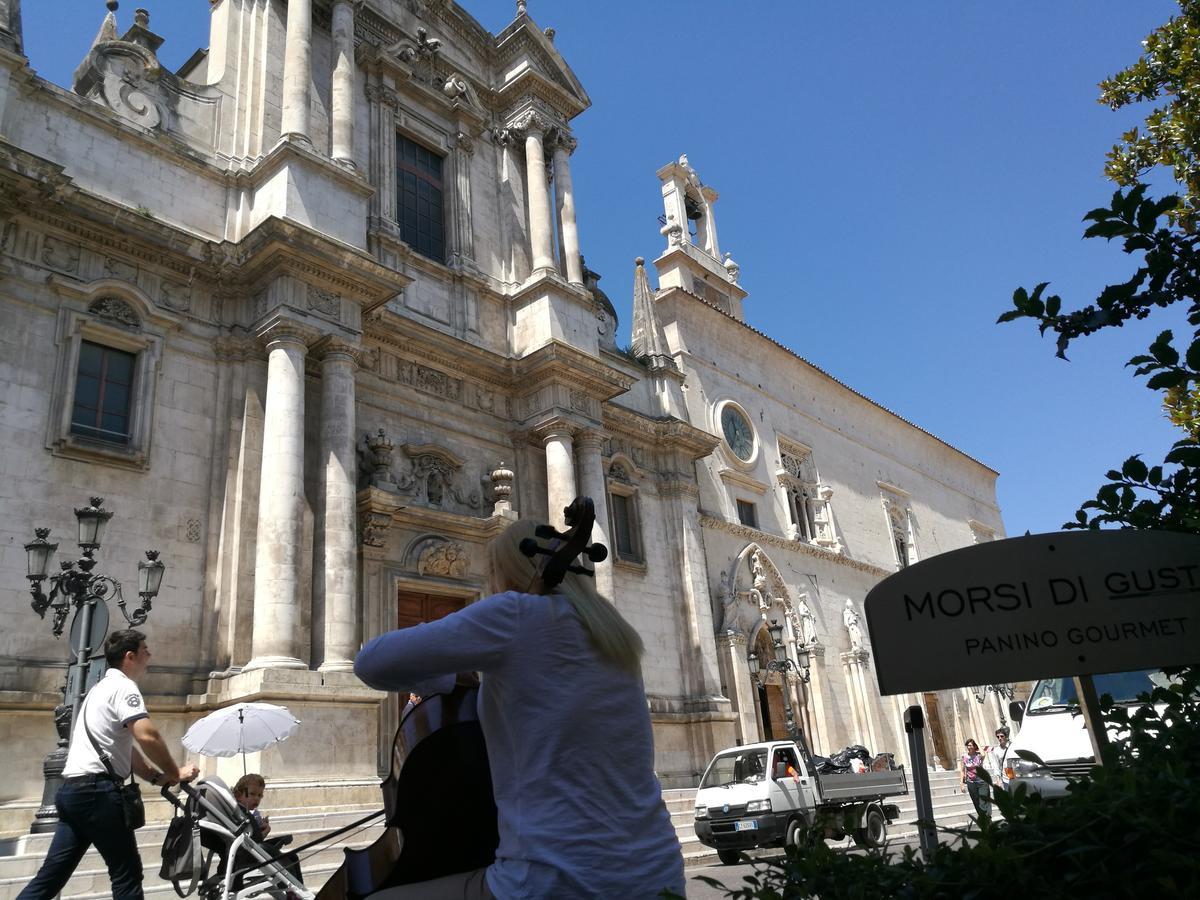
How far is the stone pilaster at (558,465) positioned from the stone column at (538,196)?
11.6 feet

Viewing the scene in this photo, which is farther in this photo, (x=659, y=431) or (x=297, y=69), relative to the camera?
(x=659, y=431)

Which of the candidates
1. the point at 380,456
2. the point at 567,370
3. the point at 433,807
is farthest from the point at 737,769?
the point at 433,807

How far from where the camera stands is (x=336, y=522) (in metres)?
12.6

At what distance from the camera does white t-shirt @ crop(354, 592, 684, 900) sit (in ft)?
6.59

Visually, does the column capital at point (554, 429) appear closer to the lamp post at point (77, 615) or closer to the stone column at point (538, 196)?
the stone column at point (538, 196)

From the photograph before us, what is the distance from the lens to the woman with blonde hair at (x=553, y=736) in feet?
6.59

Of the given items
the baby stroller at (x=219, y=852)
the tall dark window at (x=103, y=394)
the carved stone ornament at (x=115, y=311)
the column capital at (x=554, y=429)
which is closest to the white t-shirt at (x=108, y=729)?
the baby stroller at (x=219, y=852)

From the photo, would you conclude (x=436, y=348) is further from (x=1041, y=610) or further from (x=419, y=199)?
(x=1041, y=610)

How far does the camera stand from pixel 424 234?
58.7 ft

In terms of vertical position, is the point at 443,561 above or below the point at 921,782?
above

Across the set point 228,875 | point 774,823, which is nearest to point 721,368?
point 774,823

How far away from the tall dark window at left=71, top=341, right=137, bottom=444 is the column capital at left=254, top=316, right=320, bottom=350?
5.90ft

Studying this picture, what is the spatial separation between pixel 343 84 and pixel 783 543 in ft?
55.8

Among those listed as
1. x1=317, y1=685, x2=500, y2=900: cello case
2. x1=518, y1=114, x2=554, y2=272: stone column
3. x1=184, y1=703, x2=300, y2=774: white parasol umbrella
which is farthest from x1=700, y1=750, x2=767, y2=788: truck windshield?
x1=317, y1=685, x2=500, y2=900: cello case
